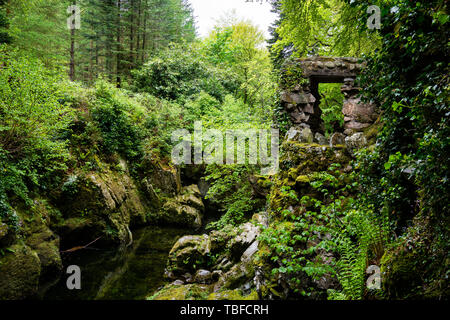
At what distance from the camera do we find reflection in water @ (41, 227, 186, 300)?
575cm

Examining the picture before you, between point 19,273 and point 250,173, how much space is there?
574cm

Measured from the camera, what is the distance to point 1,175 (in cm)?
574

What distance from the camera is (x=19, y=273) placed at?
5.12m

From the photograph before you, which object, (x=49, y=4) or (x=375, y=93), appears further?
(x=49, y=4)

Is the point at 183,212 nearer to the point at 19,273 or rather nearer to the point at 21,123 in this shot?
the point at 19,273

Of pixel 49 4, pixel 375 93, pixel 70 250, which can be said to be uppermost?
pixel 49 4

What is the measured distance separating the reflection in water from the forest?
0.15ft

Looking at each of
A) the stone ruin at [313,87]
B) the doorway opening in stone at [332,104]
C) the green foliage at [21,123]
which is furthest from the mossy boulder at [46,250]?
the doorway opening in stone at [332,104]

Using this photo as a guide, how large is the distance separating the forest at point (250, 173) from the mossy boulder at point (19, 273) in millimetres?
22

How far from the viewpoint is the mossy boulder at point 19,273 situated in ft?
16.1

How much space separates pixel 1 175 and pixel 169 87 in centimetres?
1145
